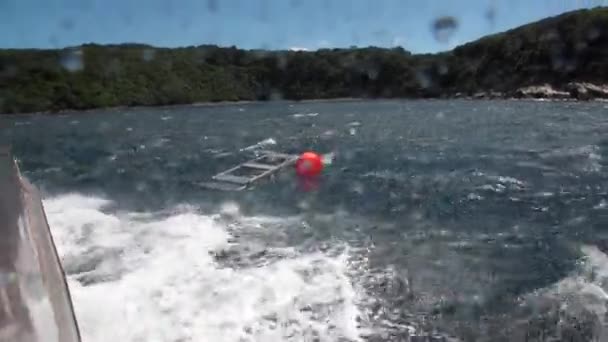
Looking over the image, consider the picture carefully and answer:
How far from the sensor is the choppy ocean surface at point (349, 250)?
750 cm

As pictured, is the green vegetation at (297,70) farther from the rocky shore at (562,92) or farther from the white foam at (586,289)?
the white foam at (586,289)

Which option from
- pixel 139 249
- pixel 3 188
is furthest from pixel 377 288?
pixel 3 188

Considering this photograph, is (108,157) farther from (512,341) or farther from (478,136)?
(512,341)

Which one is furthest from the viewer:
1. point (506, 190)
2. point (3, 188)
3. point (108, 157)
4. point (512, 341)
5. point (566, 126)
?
point (566, 126)

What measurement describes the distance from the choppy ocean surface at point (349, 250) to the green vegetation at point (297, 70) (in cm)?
5747

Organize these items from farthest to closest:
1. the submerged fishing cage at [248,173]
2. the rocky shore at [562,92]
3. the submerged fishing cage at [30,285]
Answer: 1. the rocky shore at [562,92]
2. the submerged fishing cage at [248,173]
3. the submerged fishing cage at [30,285]

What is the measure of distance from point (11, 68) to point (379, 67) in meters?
60.1

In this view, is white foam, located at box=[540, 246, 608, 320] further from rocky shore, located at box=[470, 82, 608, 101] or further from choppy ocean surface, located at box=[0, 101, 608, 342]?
rocky shore, located at box=[470, 82, 608, 101]

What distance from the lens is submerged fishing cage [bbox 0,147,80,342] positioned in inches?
201

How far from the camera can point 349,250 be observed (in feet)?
34.8

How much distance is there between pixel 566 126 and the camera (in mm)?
32688

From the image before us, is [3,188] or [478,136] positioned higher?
[3,188]

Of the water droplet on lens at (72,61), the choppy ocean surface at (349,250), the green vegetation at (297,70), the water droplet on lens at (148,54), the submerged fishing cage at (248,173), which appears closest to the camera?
the choppy ocean surface at (349,250)

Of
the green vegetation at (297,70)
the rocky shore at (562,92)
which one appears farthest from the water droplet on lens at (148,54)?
the rocky shore at (562,92)
